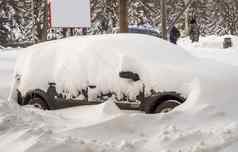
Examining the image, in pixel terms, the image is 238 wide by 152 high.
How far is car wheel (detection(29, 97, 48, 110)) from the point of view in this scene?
32.5 feet

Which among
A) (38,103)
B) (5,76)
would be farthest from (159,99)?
(5,76)

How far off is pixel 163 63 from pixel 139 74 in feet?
1.41

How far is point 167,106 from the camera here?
8.42 meters

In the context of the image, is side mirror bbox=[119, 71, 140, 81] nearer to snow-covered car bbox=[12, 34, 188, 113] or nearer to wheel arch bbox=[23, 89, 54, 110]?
snow-covered car bbox=[12, 34, 188, 113]

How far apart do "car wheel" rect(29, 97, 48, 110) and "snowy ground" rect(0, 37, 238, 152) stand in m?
1.06

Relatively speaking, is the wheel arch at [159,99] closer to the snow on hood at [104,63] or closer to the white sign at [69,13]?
the snow on hood at [104,63]

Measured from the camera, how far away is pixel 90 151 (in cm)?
589

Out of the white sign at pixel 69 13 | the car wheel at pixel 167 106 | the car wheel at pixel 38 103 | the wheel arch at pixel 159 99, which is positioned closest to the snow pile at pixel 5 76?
the car wheel at pixel 38 103

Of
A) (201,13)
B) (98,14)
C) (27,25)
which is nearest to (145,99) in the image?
(98,14)

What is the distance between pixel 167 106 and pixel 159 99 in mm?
184

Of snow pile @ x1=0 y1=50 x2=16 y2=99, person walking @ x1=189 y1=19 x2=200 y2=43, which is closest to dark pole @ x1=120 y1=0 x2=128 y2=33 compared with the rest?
snow pile @ x1=0 y1=50 x2=16 y2=99

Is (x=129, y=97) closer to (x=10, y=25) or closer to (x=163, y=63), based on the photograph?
(x=163, y=63)

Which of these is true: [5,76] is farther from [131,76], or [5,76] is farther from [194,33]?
[194,33]

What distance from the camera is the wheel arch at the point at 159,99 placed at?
327 inches
